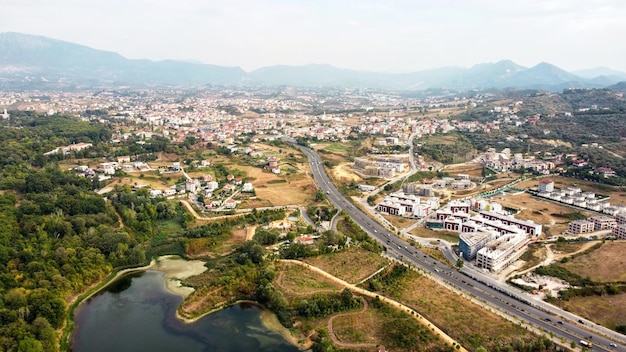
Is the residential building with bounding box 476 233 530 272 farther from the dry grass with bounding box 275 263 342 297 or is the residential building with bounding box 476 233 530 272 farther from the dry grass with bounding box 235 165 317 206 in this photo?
the dry grass with bounding box 235 165 317 206

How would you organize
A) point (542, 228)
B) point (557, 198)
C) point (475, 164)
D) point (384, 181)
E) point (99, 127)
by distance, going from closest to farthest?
1. point (542, 228)
2. point (557, 198)
3. point (384, 181)
4. point (475, 164)
5. point (99, 127)

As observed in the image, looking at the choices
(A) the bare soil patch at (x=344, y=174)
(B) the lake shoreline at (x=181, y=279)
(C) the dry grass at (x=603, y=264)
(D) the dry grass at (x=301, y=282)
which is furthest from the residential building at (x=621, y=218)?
(B) the lake shoreline at (x=181, y=279)

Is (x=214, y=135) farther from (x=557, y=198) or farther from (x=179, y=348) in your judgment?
(x=179, y=348)

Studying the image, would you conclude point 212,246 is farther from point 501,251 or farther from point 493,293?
point 501,251

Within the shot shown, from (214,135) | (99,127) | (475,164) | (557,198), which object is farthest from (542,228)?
(99,127)

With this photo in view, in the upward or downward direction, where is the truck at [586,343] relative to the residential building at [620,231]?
downward

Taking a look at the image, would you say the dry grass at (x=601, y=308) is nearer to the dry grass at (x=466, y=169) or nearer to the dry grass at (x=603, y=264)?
the dry grass at (x=603, y=264)
